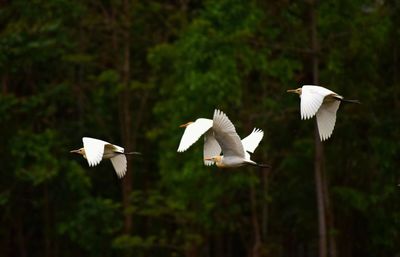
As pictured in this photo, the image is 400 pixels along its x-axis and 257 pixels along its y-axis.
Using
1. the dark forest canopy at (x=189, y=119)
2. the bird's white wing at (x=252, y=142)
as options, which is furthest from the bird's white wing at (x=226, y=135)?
the dark forest canopy at (x=189, y=119)

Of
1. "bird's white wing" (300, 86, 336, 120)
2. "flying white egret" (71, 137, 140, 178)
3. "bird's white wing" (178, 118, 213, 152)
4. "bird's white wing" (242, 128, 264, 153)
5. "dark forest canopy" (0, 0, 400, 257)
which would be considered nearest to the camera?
"bird's white wing" (300, 86, 336, 120)

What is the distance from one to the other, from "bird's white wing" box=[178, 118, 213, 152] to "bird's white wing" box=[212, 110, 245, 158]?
0.37 m

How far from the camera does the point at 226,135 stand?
16.9m

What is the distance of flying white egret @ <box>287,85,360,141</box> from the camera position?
1647 cm

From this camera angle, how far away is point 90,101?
3653 cm

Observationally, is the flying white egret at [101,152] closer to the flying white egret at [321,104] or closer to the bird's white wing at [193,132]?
the bird's white wing at [193,132]

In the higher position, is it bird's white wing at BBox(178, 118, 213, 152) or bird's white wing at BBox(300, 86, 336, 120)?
bird's white wing at BBox(300, 86, 336, 120)

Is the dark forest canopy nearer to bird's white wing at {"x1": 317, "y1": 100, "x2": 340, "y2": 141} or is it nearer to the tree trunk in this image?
the tree trunk

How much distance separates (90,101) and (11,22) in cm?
440

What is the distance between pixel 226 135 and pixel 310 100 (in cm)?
115

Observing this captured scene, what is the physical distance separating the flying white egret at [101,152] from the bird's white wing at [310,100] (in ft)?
8.48

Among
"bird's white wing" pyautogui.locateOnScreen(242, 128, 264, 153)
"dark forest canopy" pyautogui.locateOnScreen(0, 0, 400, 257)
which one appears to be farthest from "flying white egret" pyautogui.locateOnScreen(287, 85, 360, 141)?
"dark forest canopy" pyautogui.locateOnScreen(0, 0, 400, 257)

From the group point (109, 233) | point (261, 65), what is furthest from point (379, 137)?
point (109, 233)

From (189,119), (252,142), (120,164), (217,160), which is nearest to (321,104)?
(217,160)
